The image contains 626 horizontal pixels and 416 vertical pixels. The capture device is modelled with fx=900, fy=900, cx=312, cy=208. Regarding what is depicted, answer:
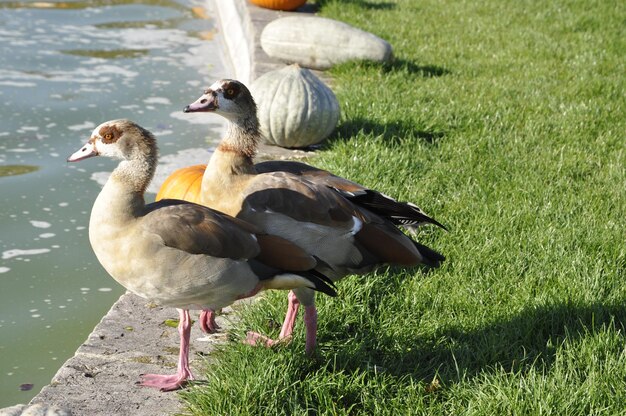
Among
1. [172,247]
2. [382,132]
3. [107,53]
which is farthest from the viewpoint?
[107,53]

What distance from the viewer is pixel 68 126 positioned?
8.57 m

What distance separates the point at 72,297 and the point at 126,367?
4.89ft

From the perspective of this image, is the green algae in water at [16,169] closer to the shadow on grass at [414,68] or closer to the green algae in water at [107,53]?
the green algae in water at [107,53]

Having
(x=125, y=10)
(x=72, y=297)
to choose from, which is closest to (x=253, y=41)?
(x=125, y=10)

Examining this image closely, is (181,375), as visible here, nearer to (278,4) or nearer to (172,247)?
(172,247)

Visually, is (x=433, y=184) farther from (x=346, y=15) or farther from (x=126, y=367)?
(x=346, y=15)

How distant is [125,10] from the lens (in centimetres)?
1317

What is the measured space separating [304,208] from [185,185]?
166cm

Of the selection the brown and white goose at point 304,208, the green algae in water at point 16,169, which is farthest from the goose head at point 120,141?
the green algae in water at point 16,169

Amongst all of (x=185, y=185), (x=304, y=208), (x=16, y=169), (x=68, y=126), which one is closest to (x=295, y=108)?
(x=185, y=185)

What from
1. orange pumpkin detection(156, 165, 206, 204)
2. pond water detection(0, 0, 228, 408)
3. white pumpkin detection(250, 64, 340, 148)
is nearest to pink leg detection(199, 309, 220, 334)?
pond water detection(0, 0, 228, 408)

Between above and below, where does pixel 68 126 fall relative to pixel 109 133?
below

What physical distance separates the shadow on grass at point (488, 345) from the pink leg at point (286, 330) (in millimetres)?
296

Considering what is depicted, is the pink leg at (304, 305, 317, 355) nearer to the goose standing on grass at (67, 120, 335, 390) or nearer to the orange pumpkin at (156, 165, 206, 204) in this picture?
the goose standing on grass at (67, 120, 335, 390)
